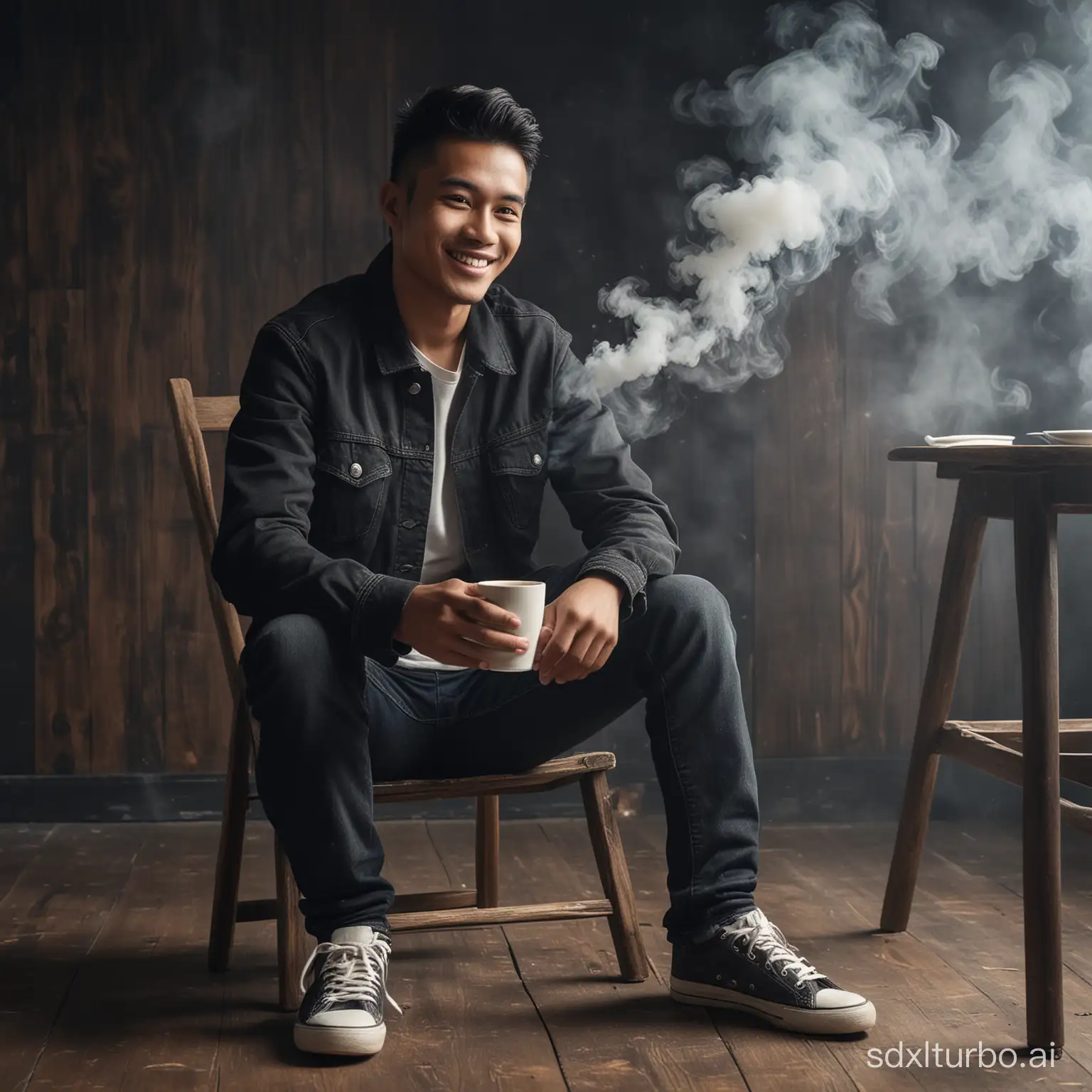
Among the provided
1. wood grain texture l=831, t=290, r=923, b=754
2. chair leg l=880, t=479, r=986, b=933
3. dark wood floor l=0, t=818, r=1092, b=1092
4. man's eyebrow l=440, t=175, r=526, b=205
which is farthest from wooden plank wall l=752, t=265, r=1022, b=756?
man's eyebrow l=440, t=175, r=526, b=205

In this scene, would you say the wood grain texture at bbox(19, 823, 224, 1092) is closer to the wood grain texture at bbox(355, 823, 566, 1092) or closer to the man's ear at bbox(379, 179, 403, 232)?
the wood grain texture at bbox(355, 823, 566, 1092)

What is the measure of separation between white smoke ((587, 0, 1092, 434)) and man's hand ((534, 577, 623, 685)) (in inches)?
44.0

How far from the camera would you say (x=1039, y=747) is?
1.68 metres

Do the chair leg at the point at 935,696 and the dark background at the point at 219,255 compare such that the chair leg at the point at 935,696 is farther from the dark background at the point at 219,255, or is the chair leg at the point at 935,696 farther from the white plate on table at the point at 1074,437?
the dark background at the point at 219,255

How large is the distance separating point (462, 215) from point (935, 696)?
1001mm

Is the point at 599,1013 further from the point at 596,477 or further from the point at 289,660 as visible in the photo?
the point at 596,477

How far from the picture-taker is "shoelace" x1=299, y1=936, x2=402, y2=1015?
1.61 meters

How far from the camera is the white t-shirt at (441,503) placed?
1926 mm

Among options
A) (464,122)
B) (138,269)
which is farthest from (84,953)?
(138,269)

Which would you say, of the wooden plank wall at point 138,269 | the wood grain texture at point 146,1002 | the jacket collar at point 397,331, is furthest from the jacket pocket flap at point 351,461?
the wooden plank wall at point 138,269

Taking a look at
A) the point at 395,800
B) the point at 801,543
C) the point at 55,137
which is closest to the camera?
the point at 395,800

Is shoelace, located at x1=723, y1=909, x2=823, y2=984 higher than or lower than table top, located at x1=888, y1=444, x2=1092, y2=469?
lower

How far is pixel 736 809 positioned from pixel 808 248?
1.61 meters

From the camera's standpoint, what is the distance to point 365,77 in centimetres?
290
